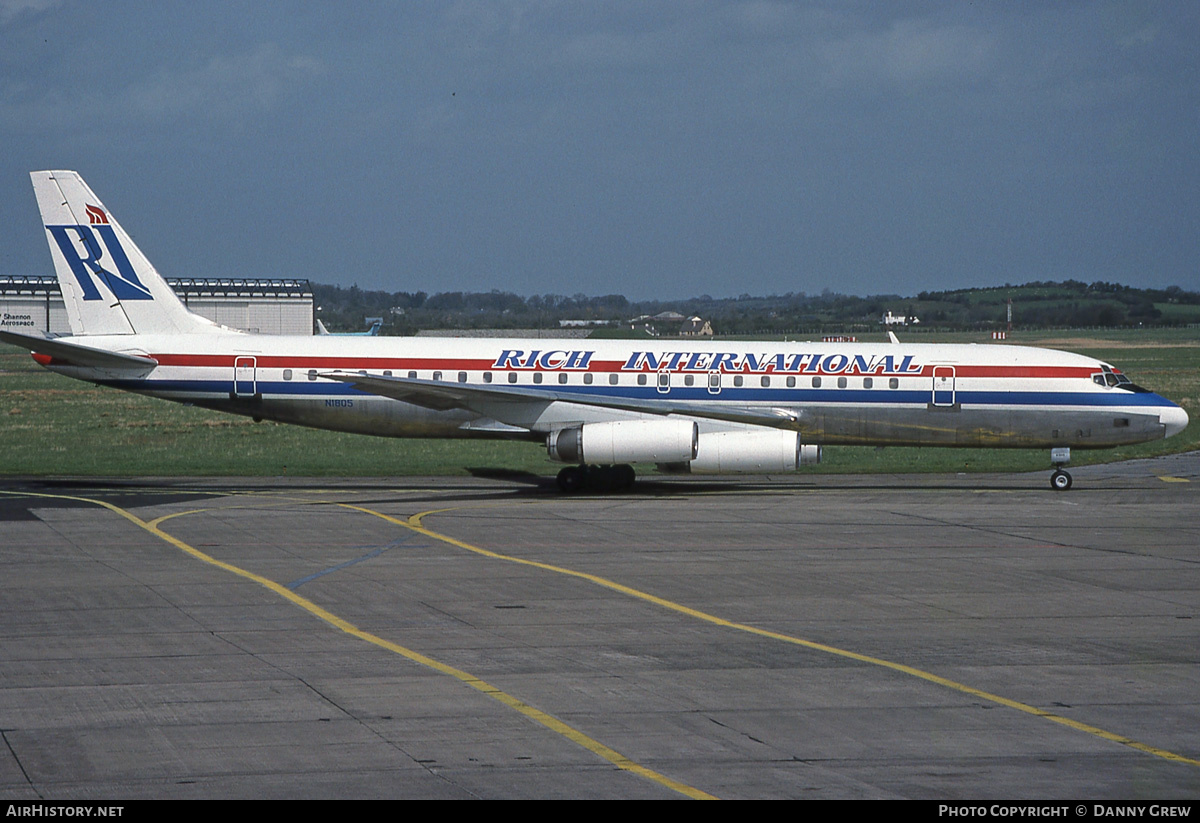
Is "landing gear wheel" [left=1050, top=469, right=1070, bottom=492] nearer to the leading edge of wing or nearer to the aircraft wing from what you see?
the leading edge of wing

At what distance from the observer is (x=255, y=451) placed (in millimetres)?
42594

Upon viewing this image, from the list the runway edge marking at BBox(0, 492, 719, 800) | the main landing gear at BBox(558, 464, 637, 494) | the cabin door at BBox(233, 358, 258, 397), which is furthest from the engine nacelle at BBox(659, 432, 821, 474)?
the runway edge marking at BBox(0, 492, 719, 800)

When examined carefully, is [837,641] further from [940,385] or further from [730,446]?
[940,385]

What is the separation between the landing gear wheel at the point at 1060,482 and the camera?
3209 centimetres

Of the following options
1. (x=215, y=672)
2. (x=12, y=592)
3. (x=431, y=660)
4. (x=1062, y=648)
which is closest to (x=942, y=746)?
(x=1062, y=648)

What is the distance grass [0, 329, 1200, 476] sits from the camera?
37.3 meters

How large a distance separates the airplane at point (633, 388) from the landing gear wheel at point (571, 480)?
36mm

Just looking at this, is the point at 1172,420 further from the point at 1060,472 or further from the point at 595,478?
the point at 595,478

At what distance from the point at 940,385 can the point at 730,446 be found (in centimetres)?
583

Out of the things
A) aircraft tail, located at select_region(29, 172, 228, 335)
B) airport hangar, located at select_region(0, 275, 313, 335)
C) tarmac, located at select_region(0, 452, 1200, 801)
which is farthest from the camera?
airport hangar, located at select_region(0, 275, 313, 335)

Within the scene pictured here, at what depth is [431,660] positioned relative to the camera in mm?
14234

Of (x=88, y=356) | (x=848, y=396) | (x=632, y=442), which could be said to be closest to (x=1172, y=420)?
(x=848, y=396)

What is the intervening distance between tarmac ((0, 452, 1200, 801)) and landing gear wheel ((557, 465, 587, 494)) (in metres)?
4.15

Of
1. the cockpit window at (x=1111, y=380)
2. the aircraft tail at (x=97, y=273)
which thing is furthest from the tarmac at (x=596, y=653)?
the aircraft tail at (x=97, y=273)
